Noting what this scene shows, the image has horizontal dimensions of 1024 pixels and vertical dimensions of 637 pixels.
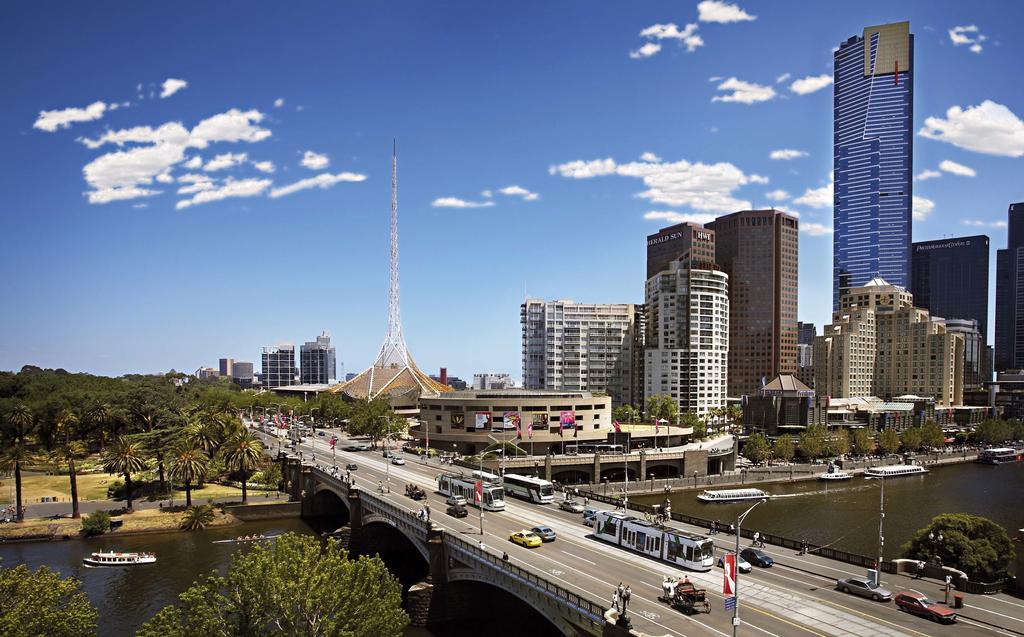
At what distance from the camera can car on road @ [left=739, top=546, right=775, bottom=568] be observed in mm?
51469

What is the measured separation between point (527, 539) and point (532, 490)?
23.8 metres

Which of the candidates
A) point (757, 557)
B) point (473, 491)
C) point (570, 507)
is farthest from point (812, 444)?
point (757, 557)

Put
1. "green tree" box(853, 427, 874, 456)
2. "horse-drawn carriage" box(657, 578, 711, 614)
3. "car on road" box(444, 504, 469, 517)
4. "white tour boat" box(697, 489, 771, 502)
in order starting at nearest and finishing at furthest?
"horse-drawn carriage" box(657, 578, 711, 614) → "car on road" box(444, 504, 469, 517) → "white tour boat" box(697, 489, 771, 502) → "green tree" box(853, 427, 874, 456)

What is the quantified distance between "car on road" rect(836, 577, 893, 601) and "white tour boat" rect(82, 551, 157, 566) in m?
69.1

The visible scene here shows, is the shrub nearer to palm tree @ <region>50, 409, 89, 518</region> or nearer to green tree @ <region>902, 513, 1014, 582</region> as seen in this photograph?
palm tree @ <region>50, 409, 89, 518</region>

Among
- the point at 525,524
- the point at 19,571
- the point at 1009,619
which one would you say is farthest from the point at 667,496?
the point at 19,571

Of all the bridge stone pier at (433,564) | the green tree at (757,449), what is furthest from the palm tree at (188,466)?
the green tree at (757,449)

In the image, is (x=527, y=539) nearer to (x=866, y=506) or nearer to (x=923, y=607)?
(x=923, y=607)

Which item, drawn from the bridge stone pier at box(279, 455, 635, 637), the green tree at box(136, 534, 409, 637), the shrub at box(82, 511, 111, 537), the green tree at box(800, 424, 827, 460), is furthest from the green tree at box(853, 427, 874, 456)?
the shrub at box(82, 511, 111, 537)

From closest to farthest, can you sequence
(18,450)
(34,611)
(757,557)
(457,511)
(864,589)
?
(34,611), (864,589), (757,557), (457,511), (18,450)

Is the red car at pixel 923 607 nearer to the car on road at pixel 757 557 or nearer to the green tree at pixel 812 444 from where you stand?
the car on road at pixel 757 557

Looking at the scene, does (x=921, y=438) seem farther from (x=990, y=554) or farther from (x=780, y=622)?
(x=780, y=622)

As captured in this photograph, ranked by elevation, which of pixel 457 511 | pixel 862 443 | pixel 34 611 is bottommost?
pixel 862 443

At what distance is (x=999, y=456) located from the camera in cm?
17575
